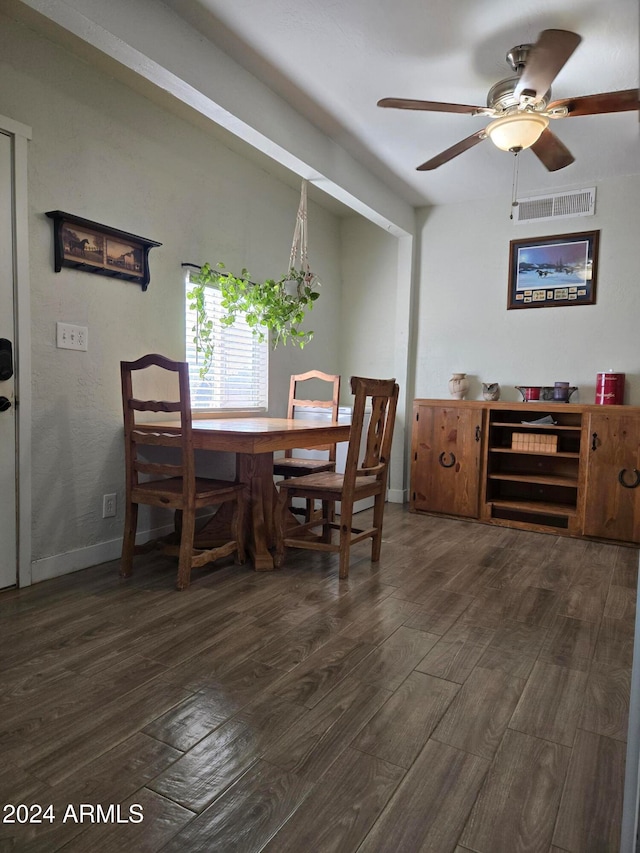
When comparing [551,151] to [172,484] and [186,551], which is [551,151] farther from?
[186,551]

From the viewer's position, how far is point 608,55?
2.44 metres

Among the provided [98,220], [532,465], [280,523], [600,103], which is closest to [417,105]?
[600,103]

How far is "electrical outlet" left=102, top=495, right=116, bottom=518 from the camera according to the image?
2918 millimetres

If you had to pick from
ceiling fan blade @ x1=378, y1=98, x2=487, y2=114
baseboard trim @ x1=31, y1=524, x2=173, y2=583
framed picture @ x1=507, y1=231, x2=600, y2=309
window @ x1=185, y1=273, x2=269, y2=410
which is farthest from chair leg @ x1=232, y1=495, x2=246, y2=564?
framed picture @ x1=507, y1=231, x2=600, y2=309

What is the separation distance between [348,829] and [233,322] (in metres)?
3.05

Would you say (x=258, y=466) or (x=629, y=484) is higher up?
(x=258, y=466)

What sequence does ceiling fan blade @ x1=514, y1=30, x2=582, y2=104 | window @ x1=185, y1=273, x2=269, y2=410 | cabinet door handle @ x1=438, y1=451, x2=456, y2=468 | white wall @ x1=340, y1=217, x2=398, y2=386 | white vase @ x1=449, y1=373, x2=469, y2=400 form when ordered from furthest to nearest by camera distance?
1. white wall @ x1=340, y1=217, x2=398, y2=386
2. white vase @ x1=449, y1=373, x2=469, y2=400
3. cabinet door handle @ x1=438, y1=451, x2=456, y2=468
4. window @ x1=185, y1=273, x2=269, y2=410
5. ceiling fan blade @ x1=514, y1=30, x2=582, y2=104

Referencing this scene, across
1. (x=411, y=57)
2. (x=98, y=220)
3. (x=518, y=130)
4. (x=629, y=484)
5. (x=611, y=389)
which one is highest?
(x=411, y=57)

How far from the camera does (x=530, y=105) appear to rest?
7.93 ft

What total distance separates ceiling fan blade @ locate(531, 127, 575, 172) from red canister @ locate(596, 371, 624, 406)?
160cm

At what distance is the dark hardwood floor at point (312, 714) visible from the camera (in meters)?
1.16

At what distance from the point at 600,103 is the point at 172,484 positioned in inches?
103

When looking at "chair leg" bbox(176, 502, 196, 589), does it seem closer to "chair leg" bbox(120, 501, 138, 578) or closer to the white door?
"chair leg" bbox(120, 501, 138, 578)

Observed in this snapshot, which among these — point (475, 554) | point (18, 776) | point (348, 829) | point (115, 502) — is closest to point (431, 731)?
point (348, 829)
